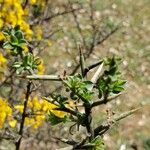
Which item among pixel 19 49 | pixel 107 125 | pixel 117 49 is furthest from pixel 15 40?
pixel 117 49

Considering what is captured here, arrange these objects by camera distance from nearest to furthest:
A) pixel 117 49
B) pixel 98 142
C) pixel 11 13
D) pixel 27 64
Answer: pixel 98 142, pixel 27 64, pixel 11 13, pixel 117 49

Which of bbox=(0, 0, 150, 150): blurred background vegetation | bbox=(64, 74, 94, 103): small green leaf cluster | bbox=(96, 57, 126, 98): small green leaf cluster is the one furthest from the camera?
bbox=(0, 0, 150, 150): blurred background vegetation

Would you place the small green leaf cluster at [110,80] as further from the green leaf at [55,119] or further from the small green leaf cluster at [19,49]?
the small green leaf cluster at [19,49]

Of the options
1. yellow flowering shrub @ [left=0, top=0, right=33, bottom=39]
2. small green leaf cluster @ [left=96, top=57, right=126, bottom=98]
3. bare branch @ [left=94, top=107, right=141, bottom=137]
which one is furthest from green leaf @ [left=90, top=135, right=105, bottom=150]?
yellow flowering shrub @ [left=0, top=0, right=33, bottom=39]

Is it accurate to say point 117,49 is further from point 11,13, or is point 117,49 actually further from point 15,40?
point 15,40

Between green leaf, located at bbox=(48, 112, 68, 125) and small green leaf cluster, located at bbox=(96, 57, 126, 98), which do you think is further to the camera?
green leaf, located at bbox=(48, 112, 68, 125)

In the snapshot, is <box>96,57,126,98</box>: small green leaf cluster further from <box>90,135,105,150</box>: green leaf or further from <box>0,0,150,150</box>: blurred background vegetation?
<box>0,0,150,150</box>: blurred background vegetation

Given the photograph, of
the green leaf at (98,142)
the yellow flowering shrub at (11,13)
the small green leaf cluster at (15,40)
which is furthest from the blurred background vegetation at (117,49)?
the green leaf at (98,142)
